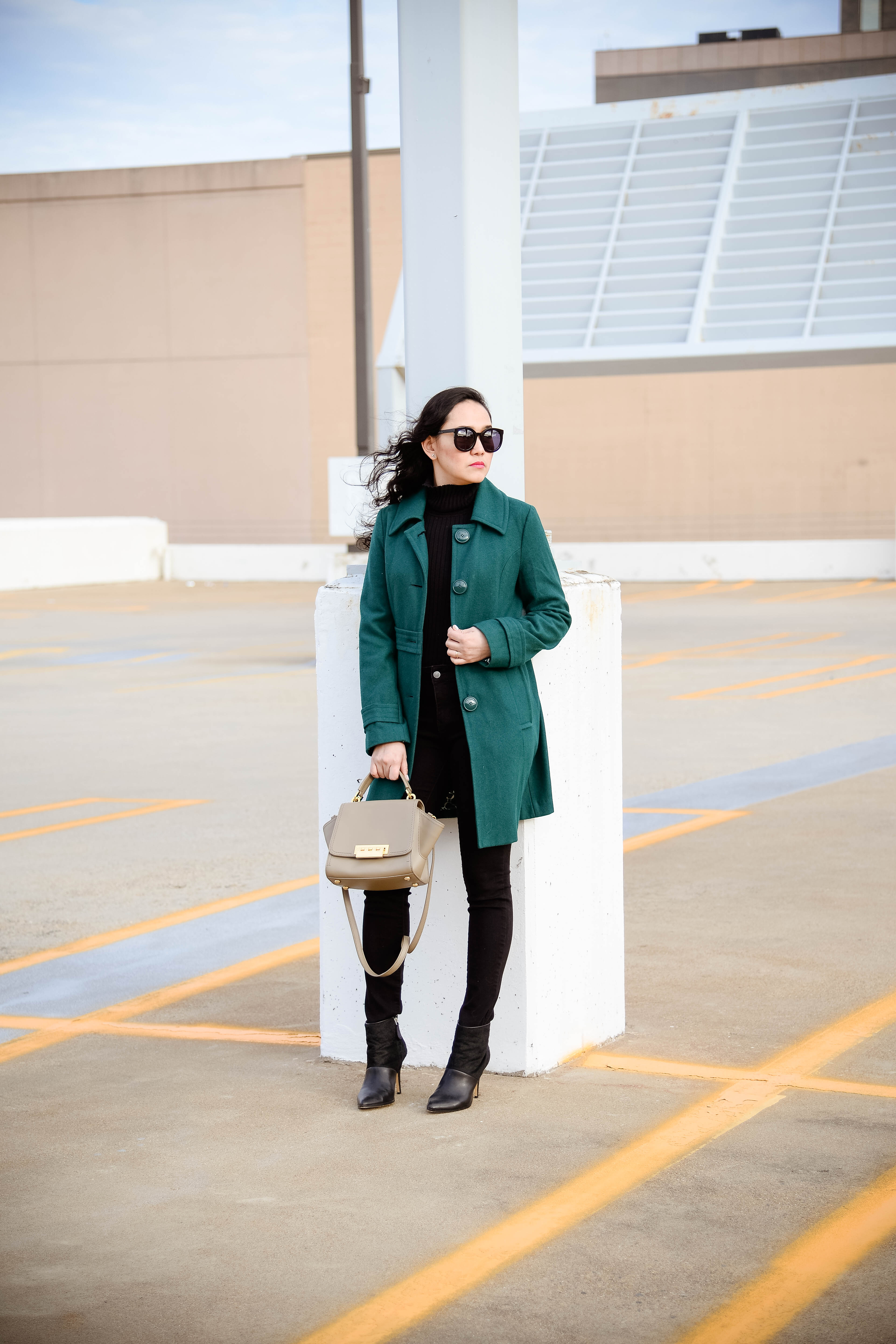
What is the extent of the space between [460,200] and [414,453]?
0.81m

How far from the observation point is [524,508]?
4.50m

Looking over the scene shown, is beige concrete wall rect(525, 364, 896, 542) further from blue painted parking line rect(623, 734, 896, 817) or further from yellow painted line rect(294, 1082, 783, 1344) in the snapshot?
yellow painted line rect(294, 1082, 783, 1344)

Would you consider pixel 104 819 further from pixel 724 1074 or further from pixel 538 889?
pixel 724 1074

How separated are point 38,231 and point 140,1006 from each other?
36967 mm

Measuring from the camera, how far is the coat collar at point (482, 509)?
→ 4438 millimetres

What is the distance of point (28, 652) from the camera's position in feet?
62.3

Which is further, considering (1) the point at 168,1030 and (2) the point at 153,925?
(2) the point at 153,925

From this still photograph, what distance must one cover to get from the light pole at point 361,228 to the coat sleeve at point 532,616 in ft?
56.4

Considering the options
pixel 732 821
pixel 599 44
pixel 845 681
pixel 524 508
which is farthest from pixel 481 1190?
pixel 599 44

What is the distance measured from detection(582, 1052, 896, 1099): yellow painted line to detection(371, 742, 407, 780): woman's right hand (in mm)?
1049

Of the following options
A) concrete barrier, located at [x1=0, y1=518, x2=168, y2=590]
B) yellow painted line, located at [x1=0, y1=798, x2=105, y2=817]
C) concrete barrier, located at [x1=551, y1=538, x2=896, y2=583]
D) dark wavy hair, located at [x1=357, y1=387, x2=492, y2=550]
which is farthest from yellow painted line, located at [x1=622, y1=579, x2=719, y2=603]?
dark wavy hair, located at [x1=357, y1=387, x2=492, y2=550]

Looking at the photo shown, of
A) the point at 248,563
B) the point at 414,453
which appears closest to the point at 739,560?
the point at 248,563

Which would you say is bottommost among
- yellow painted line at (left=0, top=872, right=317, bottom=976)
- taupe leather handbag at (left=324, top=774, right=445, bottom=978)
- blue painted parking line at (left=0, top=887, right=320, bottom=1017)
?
blue painted parking line at (left=0, top=887, right=320, bottom=1017)

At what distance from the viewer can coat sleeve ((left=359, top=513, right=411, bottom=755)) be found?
14.4 feet
